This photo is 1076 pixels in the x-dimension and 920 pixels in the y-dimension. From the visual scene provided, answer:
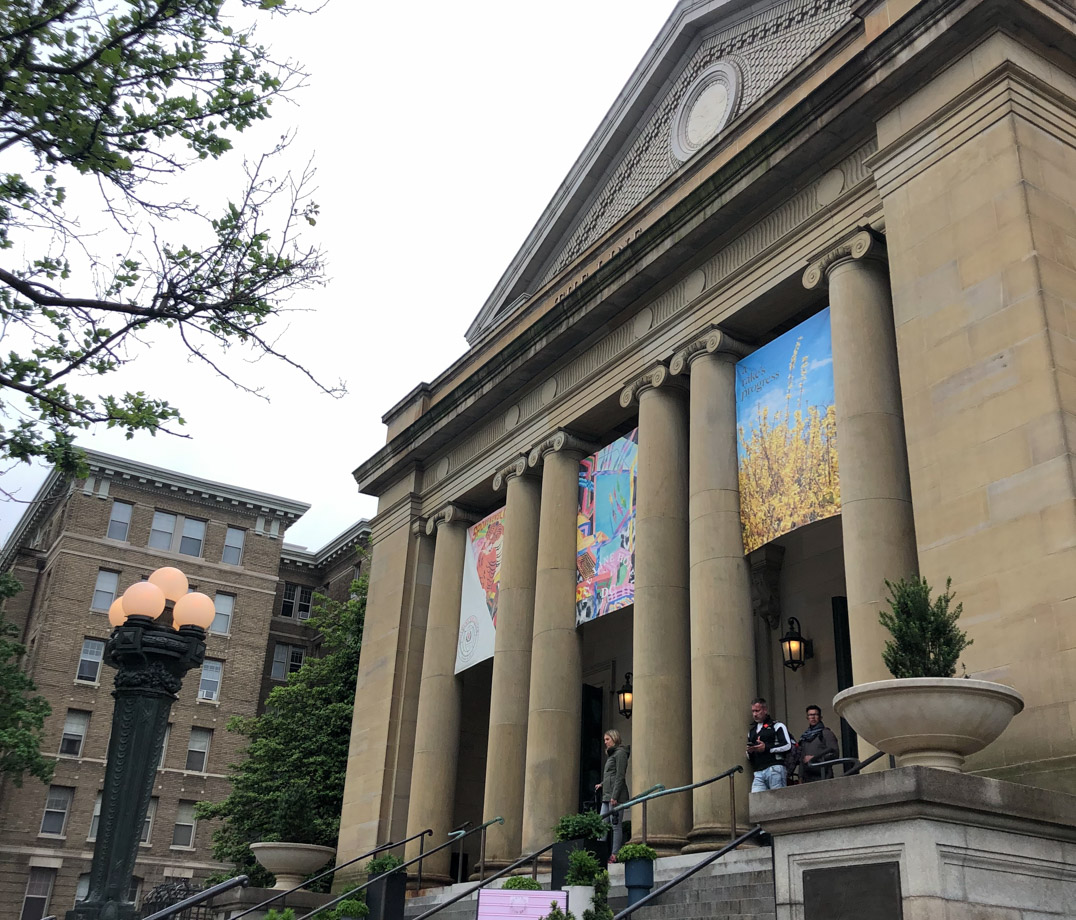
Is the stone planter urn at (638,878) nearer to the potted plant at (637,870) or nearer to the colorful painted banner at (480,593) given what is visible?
the potted plant at (637,870)

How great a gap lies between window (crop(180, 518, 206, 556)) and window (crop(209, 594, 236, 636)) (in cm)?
248

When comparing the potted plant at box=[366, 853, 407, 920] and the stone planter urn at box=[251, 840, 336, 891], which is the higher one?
the stone planter urn at box=[251, 840, 336, 891]

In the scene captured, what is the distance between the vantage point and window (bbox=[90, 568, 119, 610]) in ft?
161

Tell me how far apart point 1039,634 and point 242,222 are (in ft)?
29.2

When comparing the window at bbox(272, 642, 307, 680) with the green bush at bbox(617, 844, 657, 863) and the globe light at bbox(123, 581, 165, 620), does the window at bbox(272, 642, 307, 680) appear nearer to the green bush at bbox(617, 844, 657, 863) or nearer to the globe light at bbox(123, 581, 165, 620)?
the green bush at bbox(617, 844, 657, 863)

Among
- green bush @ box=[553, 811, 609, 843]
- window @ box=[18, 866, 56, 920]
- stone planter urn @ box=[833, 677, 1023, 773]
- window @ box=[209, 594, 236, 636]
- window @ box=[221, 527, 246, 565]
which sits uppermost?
window @ box=[221, 527, 246, 565]

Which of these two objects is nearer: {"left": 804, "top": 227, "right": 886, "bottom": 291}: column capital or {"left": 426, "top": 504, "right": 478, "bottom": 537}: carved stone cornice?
{"left": 804, "top": 227, "right": 886, "bottom": 291}: column capital

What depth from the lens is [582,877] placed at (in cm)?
1222

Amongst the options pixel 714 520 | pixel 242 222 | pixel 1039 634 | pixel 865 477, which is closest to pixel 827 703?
pixel 714 520

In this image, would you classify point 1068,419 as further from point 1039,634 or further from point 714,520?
point 714,520

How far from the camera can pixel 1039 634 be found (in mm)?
10805

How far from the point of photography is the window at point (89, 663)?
47.6 meters

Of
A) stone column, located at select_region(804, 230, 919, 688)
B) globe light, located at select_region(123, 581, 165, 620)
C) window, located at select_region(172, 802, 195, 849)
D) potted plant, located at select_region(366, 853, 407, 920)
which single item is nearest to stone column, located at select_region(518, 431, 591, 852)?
potted plant, located at select_region(366, 853, 407, 920)

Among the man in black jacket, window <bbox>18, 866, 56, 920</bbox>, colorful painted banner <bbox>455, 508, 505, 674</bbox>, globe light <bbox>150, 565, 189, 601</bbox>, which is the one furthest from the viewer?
window <bbox>18, 866, 56, 920</bbox>
